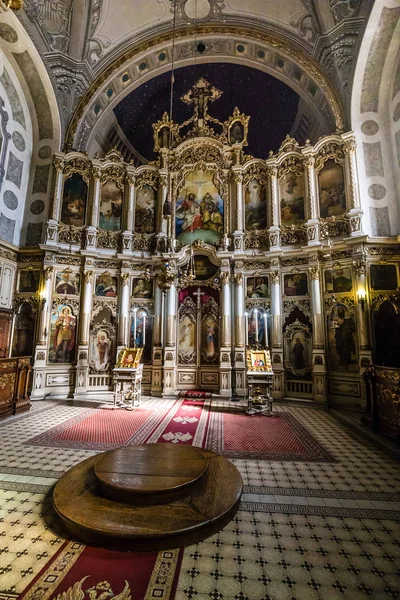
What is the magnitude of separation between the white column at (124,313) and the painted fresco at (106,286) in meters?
0.40

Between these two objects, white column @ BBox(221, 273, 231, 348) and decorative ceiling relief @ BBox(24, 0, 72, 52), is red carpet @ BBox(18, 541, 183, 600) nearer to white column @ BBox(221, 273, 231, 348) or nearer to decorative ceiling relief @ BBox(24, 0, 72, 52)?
white column @ BBox(221, 273, 231, 348)

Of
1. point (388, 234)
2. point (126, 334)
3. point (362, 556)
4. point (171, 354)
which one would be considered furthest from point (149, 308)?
point (362, 556)

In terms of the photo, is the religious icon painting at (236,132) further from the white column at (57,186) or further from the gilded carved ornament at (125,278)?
the gilded carved ornament at (125,278)

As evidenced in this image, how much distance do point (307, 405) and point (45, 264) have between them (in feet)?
36.1

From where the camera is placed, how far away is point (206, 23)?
1307 centimetres

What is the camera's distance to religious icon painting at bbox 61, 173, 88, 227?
12531 millimetres

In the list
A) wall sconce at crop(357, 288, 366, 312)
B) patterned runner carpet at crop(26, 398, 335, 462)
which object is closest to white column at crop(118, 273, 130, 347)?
patterned runner carpet at crop(26, 398, 335, 462)

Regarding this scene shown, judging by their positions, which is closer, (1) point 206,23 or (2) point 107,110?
(1) point 206,23

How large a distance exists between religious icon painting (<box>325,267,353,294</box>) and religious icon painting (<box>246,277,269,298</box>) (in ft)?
7.49

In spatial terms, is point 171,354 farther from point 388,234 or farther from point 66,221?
point 388,234

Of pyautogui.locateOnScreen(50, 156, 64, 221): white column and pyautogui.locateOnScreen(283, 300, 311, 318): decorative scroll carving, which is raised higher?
pyautogui.locateOnScreen(50, 156, 64, 221): white column

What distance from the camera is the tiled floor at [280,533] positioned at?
2662 mm

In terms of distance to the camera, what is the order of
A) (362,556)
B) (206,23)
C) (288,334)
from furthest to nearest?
(206,23)
(288,334)
(362,556)

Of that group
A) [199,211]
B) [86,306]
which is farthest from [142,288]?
[199,211]
